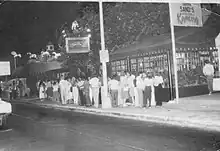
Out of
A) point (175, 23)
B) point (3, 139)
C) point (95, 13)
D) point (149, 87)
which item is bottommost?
point (3, 139)

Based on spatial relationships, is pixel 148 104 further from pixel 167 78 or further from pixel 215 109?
pixel 215 109

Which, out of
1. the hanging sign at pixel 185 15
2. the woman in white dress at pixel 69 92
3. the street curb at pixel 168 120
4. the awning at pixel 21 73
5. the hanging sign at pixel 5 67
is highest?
the hanging sign at pixel 185 15

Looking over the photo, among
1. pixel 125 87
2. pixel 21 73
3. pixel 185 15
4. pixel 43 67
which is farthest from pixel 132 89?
pixel 21 73

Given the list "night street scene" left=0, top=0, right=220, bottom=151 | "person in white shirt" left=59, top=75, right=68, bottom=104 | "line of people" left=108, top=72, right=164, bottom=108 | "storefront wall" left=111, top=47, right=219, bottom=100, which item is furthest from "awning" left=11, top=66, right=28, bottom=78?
"line of people" left=108, top=72, right=164, bottom=108

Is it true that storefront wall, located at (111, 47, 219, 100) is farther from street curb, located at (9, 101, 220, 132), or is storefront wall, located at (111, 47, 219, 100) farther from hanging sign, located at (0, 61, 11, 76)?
hanging sign, located at (0, 61, 11, 76)

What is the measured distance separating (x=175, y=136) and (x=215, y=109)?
4500 millimetres

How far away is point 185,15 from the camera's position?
545 inches

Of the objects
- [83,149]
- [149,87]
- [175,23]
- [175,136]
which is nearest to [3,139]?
[83,149]

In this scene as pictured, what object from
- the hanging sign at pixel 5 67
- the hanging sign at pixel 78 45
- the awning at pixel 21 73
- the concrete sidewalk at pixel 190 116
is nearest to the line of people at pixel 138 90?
the concrete sidewalk at pixel 190 116

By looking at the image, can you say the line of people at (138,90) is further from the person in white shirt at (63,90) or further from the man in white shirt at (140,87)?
the person in white shirt at (63,90)

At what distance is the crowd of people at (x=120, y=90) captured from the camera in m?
14.1

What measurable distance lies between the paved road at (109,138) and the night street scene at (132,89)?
0.02 meters

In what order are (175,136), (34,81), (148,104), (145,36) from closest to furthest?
(175,136) < (148,104) < (145,36) < (34,81)

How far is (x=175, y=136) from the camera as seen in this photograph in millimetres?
7996
